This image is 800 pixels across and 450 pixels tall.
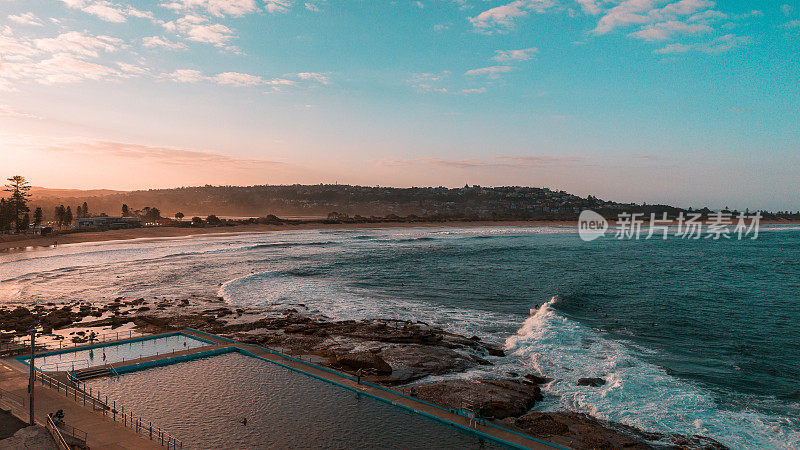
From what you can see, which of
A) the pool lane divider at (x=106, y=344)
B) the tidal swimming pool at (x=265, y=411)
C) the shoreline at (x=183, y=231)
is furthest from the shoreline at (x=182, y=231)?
the tidal swimming pool at (x=265, y=411)

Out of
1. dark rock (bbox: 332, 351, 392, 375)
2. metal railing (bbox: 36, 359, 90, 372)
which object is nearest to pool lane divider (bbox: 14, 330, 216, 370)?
metal railing (bbox: 36, 359, 90, 372)

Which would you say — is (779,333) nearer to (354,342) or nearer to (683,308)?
(683,308)

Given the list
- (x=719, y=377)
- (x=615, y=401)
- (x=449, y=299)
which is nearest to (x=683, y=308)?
(x=719, y=377)

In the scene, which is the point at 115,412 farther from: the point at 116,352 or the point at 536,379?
the point at 536,379

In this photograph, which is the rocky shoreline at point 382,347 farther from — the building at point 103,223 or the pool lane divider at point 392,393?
the building at point 103,223

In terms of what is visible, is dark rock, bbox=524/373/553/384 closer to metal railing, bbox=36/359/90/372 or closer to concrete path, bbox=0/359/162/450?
concrete path, bbox=0/359/162/450

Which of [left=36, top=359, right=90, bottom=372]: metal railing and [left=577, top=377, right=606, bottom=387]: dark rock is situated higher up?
[left=577, top=377, right=606, bottom=387]: dark rock

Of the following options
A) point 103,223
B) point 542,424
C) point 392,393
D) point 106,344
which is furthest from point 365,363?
point 103,223
